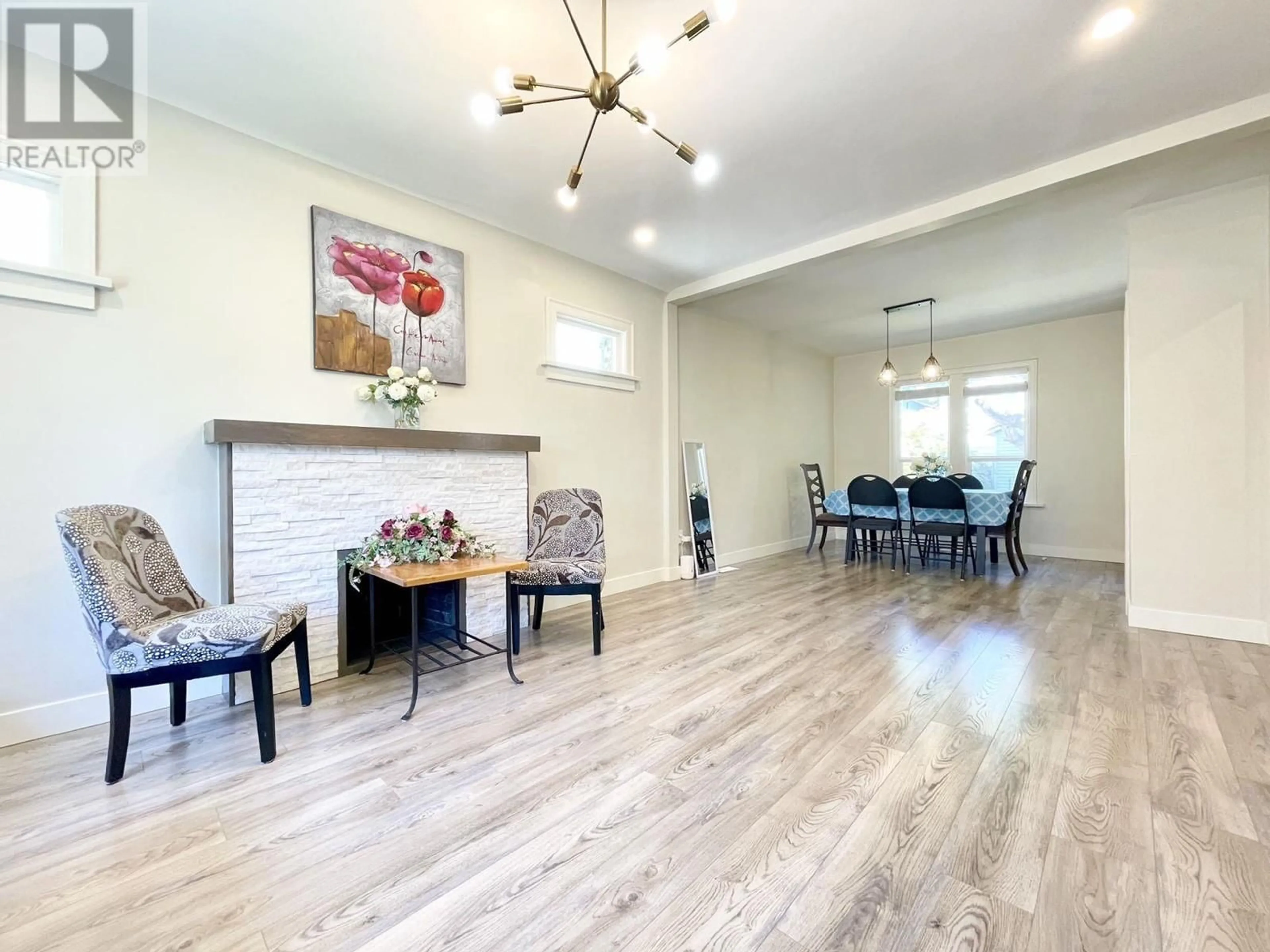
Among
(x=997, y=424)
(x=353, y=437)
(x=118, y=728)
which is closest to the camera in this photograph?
(x=118, y=728)

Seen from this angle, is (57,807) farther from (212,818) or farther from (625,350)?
(625,350)

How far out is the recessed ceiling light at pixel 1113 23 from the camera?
201cm

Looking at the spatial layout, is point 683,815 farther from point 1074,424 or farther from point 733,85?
point 1074,424

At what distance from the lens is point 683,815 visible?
164cm

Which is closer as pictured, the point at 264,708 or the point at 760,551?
the point at 264,708

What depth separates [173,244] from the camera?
251 cm

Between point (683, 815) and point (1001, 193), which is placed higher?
point (1001, 193)

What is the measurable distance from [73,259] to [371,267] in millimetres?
1261

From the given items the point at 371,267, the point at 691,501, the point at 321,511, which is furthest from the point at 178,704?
the point at 691,501

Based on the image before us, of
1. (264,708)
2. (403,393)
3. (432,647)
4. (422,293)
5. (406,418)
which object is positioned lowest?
(432,647)

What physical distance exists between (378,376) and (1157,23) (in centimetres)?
404

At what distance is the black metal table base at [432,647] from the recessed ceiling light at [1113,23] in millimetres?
3591

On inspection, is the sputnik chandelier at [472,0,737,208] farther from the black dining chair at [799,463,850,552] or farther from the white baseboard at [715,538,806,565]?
the black dining chair at [799,463,850,552]

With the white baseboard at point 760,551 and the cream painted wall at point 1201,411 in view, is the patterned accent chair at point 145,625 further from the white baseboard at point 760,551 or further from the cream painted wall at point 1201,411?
the cream painted wall at point 1201,411
